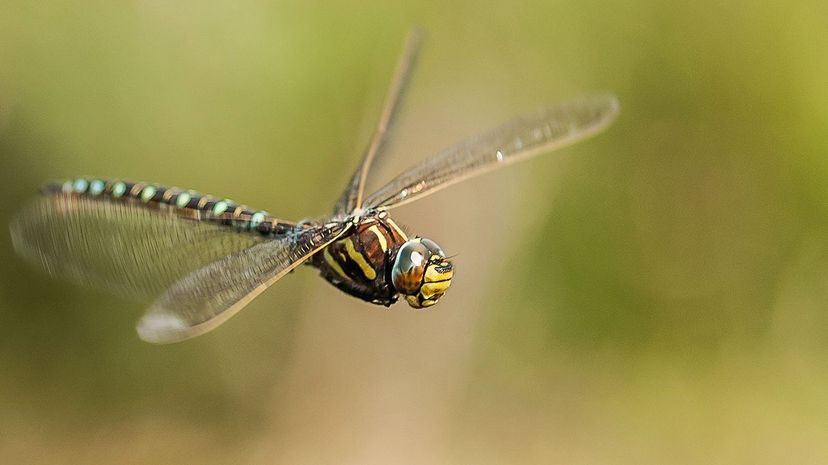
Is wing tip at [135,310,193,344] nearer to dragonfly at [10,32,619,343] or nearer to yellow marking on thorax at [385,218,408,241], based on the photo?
dragonfly at [10,32,619,343]

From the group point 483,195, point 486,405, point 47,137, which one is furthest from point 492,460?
point 47,137

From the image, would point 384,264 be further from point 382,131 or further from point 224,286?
point 382,131

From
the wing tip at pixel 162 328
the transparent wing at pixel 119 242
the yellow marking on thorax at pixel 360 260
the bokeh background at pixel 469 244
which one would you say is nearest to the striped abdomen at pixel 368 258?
the yellow marking on thorax at pixel 360 260

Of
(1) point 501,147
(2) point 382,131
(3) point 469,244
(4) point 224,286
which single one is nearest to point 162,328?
(4) point 224,286

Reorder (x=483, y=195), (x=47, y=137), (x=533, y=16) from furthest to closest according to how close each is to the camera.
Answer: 1. (x=533, y=16)
2. (x=483, y=195)
3. (x=47, y=137)

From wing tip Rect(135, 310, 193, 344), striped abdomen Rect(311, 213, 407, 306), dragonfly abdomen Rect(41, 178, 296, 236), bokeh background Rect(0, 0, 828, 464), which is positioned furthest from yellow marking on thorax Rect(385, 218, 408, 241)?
bokeh background Rect(0, 0, 828, 464)

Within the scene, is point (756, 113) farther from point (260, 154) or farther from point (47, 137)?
point (47, 137)
